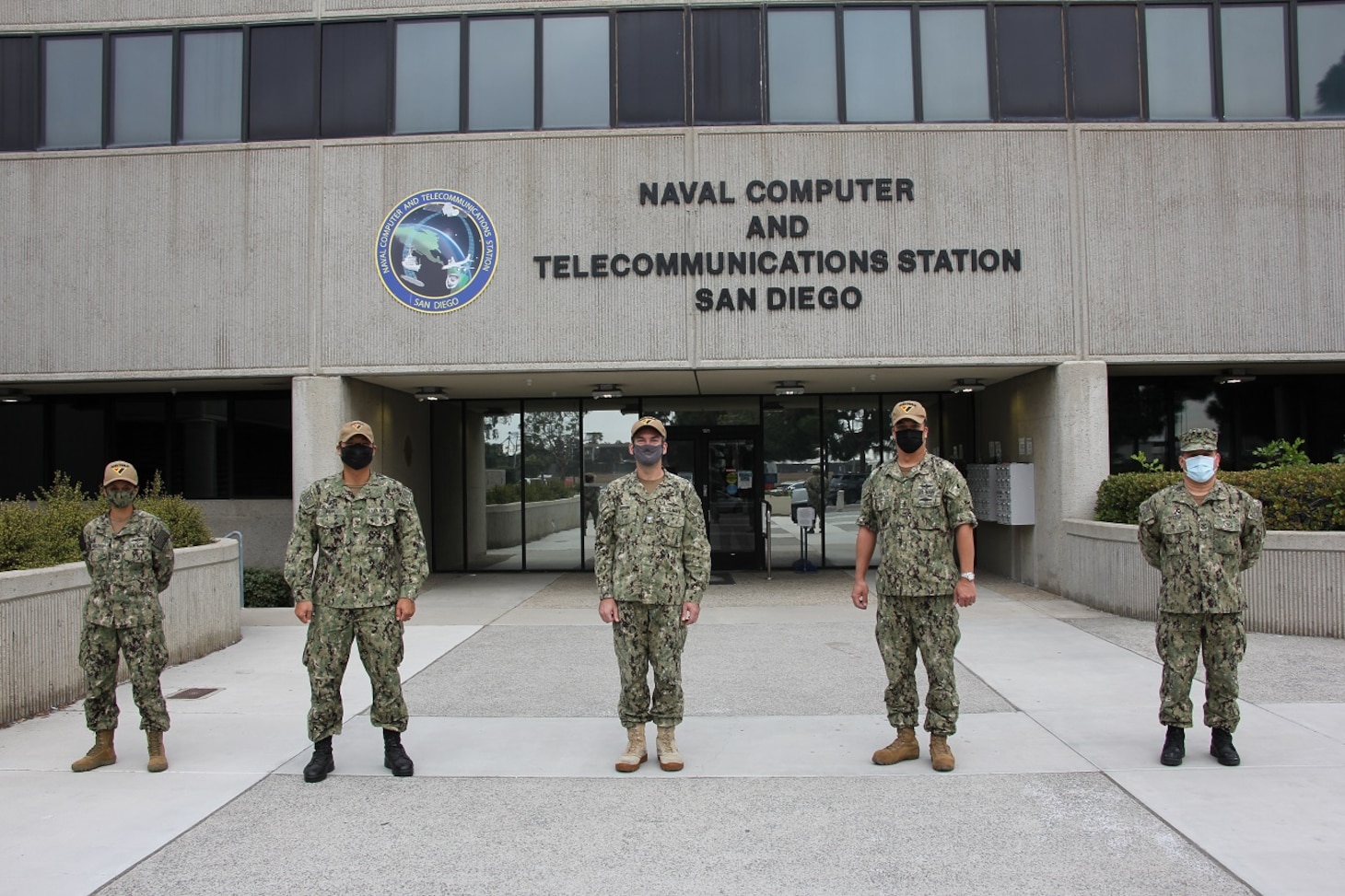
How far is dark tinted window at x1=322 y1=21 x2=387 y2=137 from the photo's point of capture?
39.8 feet

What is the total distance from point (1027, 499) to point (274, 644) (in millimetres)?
9233

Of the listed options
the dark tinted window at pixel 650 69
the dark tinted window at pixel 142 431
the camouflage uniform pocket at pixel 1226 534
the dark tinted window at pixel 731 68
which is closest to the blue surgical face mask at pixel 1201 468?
the camouflage uniform pocket at pixel 1226 534

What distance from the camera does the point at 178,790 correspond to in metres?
5.00

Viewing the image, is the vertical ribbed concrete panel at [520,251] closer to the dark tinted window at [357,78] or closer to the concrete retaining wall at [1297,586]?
the dark tinted window at [357,78]

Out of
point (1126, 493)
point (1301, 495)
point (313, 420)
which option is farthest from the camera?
point (313, 420)

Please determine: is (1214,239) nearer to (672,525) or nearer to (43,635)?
(672,525)

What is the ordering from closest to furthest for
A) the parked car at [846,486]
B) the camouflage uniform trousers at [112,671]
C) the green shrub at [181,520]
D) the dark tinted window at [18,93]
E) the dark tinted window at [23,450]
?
1. the camouflage uniform trousers at [112,671]
2. the green shrub at [181,520]
3. the dark tinted window at [18,93]
4. the dark tinted window at [23,450]
5. the parked car at [846,486]

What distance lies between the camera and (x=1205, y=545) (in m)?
5.20

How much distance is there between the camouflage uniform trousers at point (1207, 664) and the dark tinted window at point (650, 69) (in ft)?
29.2

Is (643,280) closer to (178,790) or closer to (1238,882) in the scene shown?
(178,790)

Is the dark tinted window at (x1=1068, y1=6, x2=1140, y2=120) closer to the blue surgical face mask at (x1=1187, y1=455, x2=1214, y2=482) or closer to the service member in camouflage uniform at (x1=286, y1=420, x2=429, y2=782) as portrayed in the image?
the blue surgical face mask at (x1=1187, y1=455, x2=1214, y2=482)

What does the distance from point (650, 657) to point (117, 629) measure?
2986 millimetres

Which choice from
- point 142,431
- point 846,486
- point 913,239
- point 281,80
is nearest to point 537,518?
point 846,486

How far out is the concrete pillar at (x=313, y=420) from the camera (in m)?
11.8
